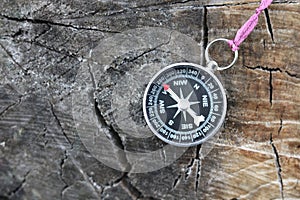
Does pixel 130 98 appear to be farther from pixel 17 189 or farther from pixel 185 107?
pixel 17 189

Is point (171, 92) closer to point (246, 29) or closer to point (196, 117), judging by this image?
point (196, 117)

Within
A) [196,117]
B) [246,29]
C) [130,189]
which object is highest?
[246,29]

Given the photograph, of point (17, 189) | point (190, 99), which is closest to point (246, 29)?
point (190, 99)

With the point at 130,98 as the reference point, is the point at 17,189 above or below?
below

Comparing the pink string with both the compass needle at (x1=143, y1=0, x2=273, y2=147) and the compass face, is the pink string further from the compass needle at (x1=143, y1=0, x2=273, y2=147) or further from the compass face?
the compass face

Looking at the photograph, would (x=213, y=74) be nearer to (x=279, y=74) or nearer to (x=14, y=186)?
(x=279, y=74)

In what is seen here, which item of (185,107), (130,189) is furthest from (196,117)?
(130,189)
